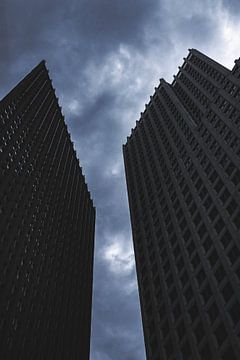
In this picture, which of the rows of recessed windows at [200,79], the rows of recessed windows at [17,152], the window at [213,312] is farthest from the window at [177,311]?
the rows of recessed windows at [200,79]

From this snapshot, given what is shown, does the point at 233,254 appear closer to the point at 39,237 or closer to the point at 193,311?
the point at 193,311

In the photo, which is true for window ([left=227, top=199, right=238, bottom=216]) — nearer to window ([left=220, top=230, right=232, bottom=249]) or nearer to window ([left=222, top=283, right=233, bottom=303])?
window ([left=220, top=230, right=232, bottom=249])

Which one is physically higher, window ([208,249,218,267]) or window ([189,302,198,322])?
window ([208,249,218,267])

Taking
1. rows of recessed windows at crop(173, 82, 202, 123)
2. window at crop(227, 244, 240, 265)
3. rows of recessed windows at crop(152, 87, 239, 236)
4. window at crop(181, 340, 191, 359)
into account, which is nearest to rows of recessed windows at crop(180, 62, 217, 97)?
rows of recessed windows at crop(173, 82, 202, 123)

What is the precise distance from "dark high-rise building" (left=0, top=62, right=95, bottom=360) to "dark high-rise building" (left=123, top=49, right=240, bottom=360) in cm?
1890

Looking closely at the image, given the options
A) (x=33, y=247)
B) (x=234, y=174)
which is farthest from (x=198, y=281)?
(x=33, y=247)

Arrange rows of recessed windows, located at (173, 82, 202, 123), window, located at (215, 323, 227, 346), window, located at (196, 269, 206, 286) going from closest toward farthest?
window, located at (215, 323, 227, 346)
window, located at (196, 269, 206, 286)
rows of recessed windows, located at (173, 82, 202, 123)

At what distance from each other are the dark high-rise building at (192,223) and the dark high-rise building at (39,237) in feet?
62.0

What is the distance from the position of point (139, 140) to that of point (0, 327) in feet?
252

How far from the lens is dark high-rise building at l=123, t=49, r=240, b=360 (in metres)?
49.8

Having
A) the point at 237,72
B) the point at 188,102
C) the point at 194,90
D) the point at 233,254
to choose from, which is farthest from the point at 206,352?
the point at 194,90

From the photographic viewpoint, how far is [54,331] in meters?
79.7

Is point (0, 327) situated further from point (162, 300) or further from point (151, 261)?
point (151, 261)

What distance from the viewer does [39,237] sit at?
261 ft
